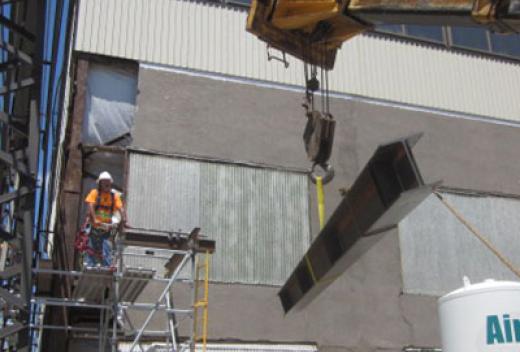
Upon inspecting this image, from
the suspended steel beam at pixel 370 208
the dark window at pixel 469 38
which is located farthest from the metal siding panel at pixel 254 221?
the dark window at pixel 469 38

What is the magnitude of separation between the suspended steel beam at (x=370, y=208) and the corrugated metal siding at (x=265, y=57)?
9.01 m

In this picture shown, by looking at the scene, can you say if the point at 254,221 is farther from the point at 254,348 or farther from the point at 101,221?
the point at 101,221

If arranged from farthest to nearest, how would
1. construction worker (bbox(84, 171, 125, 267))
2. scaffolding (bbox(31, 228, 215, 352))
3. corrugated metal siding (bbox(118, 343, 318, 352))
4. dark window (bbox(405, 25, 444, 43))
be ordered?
dark window (bbox(405, 25, 444, 43)) < corrugated metal siding (bbox(118, 343, 318, 352)) < construction worker (bbox(84, 171, 125, 267)) < scaffolding (bbox(31, 228, 215, 352))

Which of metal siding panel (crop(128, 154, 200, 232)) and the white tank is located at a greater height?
metal siding panel (crop(128, 154, 200, 232))

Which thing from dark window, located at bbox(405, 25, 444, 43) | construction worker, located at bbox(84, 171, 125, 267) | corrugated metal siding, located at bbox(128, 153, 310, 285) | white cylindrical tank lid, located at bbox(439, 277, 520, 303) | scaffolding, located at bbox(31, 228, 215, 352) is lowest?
white cylindrical tank lid, located at bbox(439, 277, 520, 303)

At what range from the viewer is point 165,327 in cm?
1602

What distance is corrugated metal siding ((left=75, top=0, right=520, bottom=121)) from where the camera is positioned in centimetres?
1872

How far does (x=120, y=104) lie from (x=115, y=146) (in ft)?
A: 4.12

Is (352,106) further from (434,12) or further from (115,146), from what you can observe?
(434,12)

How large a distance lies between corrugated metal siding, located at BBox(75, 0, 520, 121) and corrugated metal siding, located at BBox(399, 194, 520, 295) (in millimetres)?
3470

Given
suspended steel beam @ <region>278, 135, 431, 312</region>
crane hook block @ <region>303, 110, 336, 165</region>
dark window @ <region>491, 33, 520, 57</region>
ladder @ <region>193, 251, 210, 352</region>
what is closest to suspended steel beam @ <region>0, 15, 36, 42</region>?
crane hook block @ <region>303, 110, 336, 165</region>

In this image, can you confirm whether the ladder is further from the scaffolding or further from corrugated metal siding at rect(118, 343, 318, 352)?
corrugated metal siding at rect(118, 343, 318, 352)

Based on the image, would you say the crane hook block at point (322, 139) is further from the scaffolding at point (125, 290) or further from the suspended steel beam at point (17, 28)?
the suspended steel beam at point (17, 28)

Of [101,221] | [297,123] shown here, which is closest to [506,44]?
[297,123]
